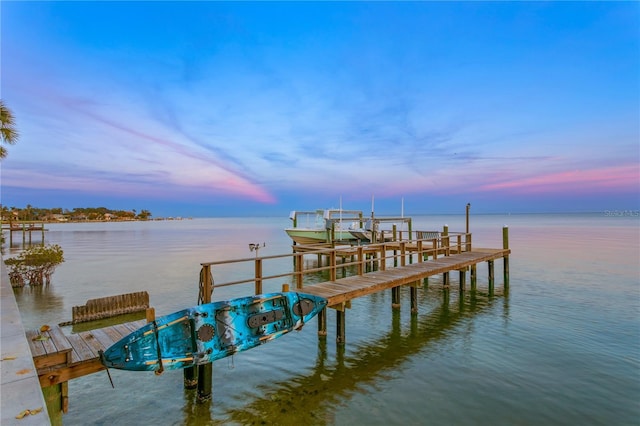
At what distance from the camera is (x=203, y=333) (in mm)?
6379

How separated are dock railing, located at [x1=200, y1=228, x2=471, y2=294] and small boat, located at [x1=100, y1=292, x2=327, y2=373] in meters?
0.63

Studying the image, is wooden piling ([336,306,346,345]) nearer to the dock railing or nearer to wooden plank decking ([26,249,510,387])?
wooden plank decking ([26,249,510,387])

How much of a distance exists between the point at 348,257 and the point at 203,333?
1933 cm

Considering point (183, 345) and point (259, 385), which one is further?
point (259, 385)

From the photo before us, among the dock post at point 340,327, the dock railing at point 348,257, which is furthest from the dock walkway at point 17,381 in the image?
the dock post at point 340,327

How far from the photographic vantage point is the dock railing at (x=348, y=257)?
835 cm

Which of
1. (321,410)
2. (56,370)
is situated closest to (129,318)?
(56,370)

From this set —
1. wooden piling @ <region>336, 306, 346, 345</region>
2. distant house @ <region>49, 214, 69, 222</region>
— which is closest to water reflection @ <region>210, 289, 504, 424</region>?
wooden piling @ <region>336, 306, 346, 345</region>

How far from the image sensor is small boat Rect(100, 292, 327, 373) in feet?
18.7

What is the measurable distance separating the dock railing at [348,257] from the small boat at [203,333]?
0.63 meters

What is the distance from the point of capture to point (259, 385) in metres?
7.59

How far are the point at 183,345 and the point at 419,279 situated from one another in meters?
8.70

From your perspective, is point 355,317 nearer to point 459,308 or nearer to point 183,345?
point 459,308

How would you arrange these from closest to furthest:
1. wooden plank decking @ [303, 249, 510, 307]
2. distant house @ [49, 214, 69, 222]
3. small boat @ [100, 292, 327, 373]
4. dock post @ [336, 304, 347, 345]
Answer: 1. small boat @ [100, 292, 327, 373]
2. wooden plank decking @ [303, 249, 510, 307]
3. dock post @ [336, 304, 347, 345]
4. distant house @ [49, 214, 69, 222]
